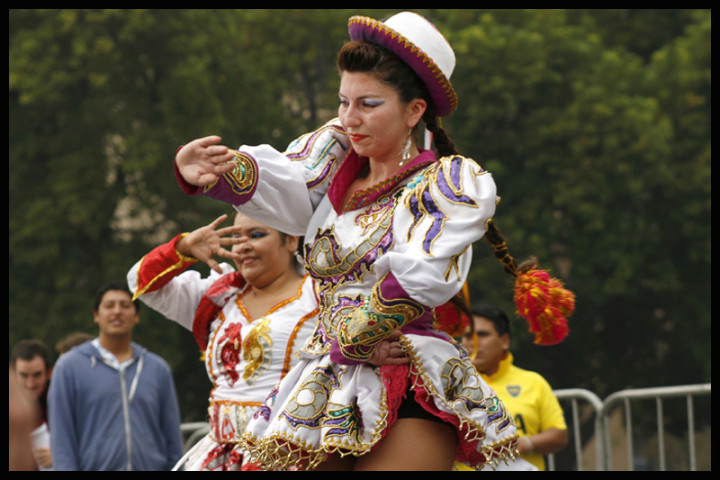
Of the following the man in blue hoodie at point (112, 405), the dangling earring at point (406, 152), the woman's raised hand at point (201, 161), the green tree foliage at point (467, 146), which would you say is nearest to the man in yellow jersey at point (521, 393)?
the man in blue hoodie at point (112, 405)

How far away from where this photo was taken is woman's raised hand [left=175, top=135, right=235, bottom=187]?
3848mm

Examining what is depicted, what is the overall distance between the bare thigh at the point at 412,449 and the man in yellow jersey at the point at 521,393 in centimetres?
309

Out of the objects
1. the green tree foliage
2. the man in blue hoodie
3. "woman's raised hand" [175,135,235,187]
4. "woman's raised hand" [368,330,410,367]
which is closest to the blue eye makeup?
"woman's raised hand" [175,135,235,187]

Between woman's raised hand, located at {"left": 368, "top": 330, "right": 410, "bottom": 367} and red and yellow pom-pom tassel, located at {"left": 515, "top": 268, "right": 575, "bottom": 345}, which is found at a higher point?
red and yellow pom-pom tassel, located at {"left": 515, "top": 268, "right": 575, "bottom": 345}

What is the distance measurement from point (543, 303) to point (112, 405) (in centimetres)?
409

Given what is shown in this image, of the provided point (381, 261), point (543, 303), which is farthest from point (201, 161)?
point (543, 303)

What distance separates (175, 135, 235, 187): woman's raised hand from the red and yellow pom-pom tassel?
122 cm

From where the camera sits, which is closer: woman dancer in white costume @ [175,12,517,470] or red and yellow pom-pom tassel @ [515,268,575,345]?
woman dancer in white costume @ [175,12,517,470]

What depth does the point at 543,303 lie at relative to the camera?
4242 millimetres

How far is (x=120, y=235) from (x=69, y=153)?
1852 millimetres

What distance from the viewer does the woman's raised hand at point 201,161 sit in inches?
Answer: 151

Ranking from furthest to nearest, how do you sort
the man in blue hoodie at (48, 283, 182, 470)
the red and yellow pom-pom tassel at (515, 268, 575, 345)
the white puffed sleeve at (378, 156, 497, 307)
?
the man in blue hoodie at (48, 283, 182, 470) → the red and yellow pom-pom tassel at (515, 268, 575, 345) → the white puffed sleeve at (378, 156, 497, 307)

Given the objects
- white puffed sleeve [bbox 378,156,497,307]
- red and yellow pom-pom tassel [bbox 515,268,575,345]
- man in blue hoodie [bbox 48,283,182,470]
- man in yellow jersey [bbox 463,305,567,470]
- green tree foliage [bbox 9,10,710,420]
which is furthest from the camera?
green tree foliage [bbox 9,10,710,420]

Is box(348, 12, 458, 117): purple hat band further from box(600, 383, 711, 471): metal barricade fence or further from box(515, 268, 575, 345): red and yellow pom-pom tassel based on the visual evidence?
box(600, 383, 711, 471): metal barricade fence
